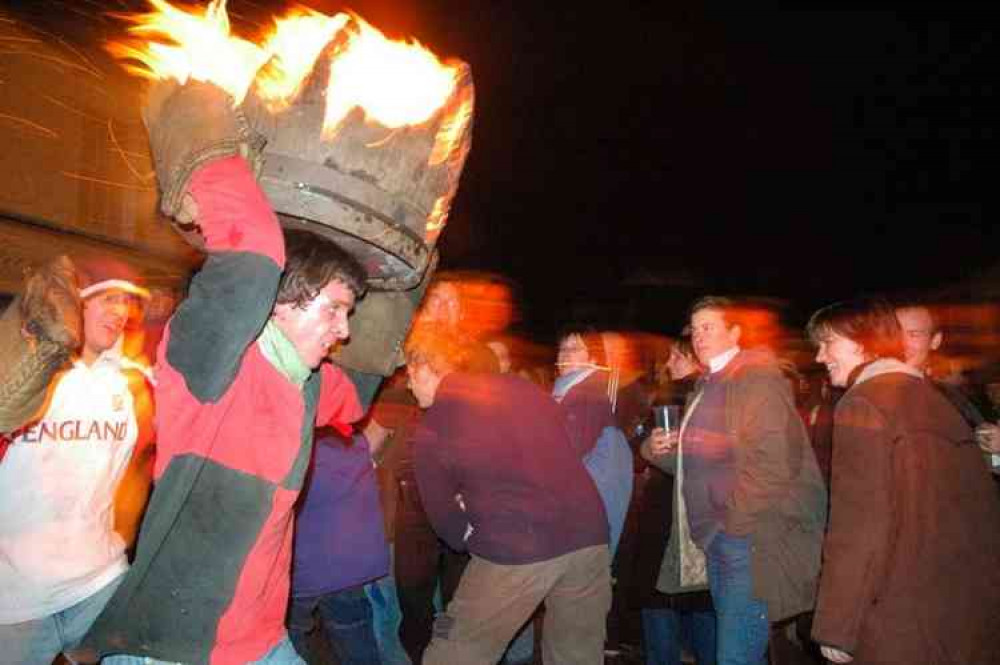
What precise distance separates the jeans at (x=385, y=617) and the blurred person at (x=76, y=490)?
1.79 meters

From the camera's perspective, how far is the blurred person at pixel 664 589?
15.7 feet

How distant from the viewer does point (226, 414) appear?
2.11 meters

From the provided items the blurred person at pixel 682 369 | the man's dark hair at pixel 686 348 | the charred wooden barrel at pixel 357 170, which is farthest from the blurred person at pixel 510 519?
the man's dark hair at pixel 686 348

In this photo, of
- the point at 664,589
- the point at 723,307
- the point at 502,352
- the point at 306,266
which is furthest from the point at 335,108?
the point at 502,352

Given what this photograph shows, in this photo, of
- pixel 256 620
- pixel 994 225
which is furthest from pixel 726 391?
pixel 994 225

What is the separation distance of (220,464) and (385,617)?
10.9 feet

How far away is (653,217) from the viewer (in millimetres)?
21422

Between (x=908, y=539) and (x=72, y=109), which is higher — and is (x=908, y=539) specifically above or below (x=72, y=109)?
below

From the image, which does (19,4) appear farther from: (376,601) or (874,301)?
(874,301)

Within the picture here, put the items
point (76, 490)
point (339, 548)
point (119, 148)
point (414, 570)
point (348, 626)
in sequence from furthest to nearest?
1. point (119, 148)
2. point (414, 570)
3. point (348, 626)
4. point (339, 548)
5. point (76, 490)

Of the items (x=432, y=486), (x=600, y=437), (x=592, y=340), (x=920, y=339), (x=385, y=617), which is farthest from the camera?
(x=592, y=340)

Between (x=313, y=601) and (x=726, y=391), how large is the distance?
2.62 metres

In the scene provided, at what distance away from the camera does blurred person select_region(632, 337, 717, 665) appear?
4789 mm

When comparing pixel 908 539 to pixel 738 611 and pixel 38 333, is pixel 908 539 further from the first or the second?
pixel 38 333
